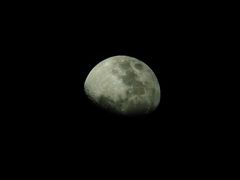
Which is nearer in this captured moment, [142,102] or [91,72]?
[142,102]

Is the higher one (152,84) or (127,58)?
(127,58)

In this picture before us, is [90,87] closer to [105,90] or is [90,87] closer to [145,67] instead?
[105,90]

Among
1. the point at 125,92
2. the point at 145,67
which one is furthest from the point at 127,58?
the point at 125,92

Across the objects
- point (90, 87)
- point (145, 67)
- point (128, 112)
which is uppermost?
point (145, 67)

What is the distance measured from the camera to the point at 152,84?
3.81m

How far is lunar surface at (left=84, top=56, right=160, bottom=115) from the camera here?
12.1ft

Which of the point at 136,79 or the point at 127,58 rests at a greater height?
the point at 127,58

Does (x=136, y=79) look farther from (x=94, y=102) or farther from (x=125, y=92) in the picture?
(x=94, y=102)

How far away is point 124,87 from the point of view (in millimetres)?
3688

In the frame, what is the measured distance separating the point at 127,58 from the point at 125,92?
440 mm

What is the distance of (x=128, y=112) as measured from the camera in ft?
12.1

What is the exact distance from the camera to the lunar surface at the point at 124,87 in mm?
3676

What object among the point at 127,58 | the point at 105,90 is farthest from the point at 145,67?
the point at 105,90

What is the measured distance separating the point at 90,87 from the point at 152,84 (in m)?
0.60
